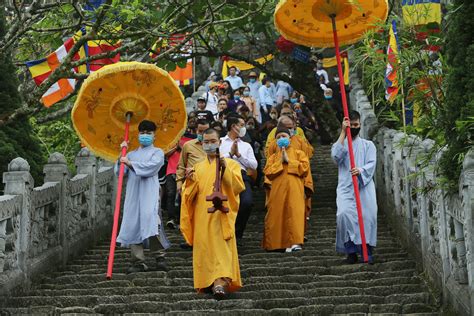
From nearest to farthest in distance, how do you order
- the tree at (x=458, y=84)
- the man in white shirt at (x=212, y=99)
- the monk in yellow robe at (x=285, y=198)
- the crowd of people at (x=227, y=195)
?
A: the tree at (x=458, y=84) → the crowd of people at (x=227, y=195) → the monk in yellow robe at (x=285, y=198) → the man in white shirt at (x=212, y=99)

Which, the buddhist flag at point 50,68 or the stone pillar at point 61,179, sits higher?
the buddhist flag at point 50,68

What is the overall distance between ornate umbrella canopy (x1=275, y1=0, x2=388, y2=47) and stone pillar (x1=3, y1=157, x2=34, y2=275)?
3499mm

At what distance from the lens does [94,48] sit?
15102 mm

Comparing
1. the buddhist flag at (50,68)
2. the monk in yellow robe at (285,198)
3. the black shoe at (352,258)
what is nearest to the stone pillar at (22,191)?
the buddhist flag at (50,68)

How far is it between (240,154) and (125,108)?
1785 millimetres

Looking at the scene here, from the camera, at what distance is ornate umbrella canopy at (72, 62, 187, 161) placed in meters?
10.3

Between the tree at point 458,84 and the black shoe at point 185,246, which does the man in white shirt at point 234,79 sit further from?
the tree at point 458,84

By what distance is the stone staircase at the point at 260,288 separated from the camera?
344 inches

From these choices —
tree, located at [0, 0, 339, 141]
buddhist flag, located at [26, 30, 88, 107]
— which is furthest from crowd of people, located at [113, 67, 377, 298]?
buddhist flag, located at [26, 30, 88, 107]

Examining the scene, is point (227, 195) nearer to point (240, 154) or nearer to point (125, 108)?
point (125, 108)

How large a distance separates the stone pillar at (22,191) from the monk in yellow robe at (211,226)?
174cm

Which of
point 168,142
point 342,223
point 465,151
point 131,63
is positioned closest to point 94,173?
point 168,142

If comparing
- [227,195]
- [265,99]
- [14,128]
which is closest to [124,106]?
[227,195]

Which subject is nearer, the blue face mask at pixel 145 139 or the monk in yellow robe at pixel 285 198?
the blue face mask at pixel 145 139
